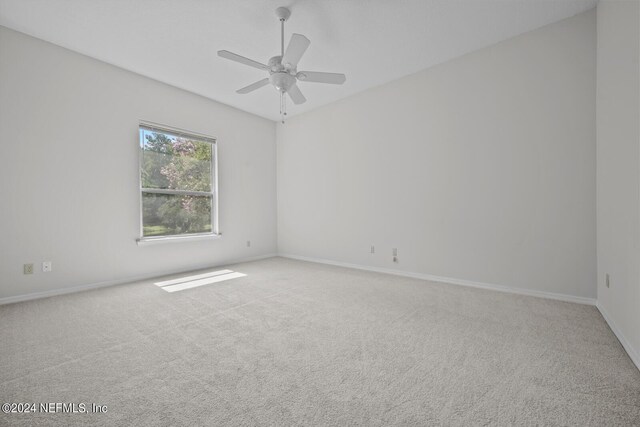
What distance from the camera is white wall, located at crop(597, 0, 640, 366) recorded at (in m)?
1.67

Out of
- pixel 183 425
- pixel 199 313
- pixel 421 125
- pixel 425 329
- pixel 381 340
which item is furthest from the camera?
pixel 421 125

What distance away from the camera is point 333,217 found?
4.59 meters

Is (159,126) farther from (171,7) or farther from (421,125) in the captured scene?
(421,125)

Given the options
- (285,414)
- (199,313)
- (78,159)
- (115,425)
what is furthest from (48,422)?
(78,159)

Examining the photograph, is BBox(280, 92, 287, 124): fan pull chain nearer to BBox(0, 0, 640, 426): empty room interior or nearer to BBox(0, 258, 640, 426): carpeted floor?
BBox(0, 0, 640, 426): empty room interior

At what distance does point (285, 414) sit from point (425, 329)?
1.29m

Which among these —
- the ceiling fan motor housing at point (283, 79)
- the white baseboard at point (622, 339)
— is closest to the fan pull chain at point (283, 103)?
the ceiling fan motor housing at point (283, 79)

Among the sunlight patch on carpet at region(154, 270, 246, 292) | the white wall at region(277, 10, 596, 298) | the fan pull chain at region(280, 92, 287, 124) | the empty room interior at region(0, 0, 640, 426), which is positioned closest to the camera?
the empty room interior at region(0, 0, 640, 426)

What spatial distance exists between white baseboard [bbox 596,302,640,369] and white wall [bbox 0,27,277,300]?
4.56 meters

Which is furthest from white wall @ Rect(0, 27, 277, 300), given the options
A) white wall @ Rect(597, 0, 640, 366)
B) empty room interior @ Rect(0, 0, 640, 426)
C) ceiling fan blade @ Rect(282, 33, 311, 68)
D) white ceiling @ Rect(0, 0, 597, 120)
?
white wall @ Rect(597, 0, 640, 366)

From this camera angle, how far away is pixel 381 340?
1902 millimetres

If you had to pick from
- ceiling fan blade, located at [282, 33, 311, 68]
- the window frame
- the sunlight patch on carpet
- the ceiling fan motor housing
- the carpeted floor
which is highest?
ceiling fan blade, located at [282, 33, 311, 68]

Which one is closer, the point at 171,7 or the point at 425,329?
the point at 425,329

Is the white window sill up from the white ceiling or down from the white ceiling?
down
